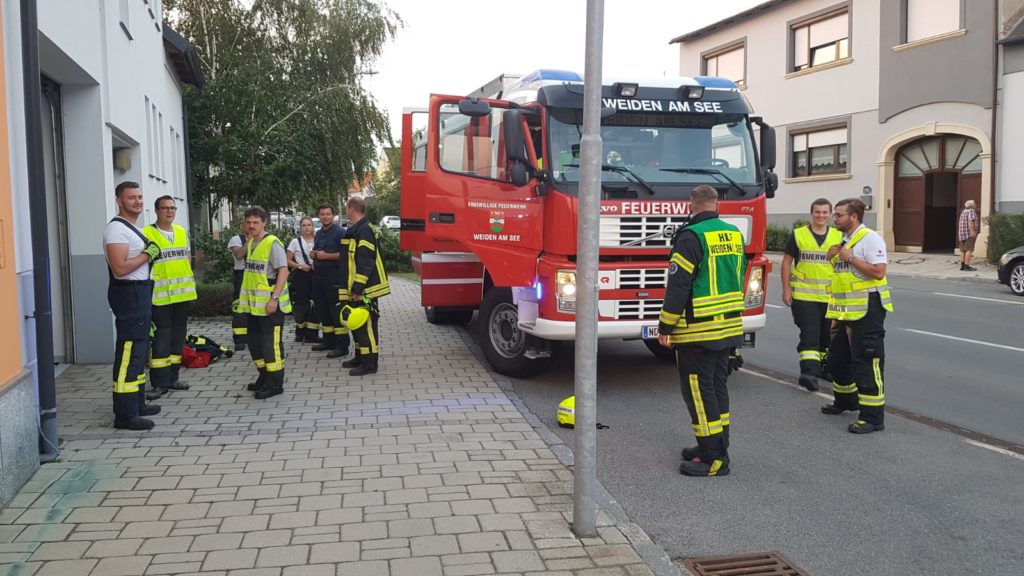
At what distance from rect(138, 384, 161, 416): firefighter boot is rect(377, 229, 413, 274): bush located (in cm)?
1555

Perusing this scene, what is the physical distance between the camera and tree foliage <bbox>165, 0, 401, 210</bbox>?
22562mm

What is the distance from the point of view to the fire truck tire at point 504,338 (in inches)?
327

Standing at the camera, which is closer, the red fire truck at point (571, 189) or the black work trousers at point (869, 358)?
the black work trousers at point (869, 358)

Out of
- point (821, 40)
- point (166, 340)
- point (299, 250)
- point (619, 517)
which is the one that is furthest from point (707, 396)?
point (821, 40)

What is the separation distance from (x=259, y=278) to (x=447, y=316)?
532 centimetres

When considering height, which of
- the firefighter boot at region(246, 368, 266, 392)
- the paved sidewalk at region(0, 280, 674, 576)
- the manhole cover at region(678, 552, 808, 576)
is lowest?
the manhole cover at region(678, 552, 808, 576)

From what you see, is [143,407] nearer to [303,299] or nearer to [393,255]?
[303,299]

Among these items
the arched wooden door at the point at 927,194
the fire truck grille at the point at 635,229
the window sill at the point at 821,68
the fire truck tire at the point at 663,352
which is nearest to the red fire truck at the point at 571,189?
the fire truck grille at the point at 635,229

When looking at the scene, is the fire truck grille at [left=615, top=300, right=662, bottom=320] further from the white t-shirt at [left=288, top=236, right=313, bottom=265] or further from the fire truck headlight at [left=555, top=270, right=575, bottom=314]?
the white t-shirt at [left=288, top=236, right=313, bottom=265]

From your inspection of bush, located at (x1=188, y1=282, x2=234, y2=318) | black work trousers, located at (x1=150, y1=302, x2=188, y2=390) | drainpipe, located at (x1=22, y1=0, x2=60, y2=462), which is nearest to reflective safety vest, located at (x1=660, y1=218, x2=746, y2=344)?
drainpipe, located at (x1=22, y1=0, x2=60, y2=462)

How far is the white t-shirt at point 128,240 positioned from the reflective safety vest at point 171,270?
0.70m

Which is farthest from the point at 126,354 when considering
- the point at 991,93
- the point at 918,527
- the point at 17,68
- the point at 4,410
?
the point at 991,93

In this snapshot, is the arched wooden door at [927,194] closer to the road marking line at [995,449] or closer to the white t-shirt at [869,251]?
the white t-shirt at [869,251]

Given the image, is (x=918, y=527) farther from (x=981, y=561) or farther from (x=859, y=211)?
(x=859, y=211)
